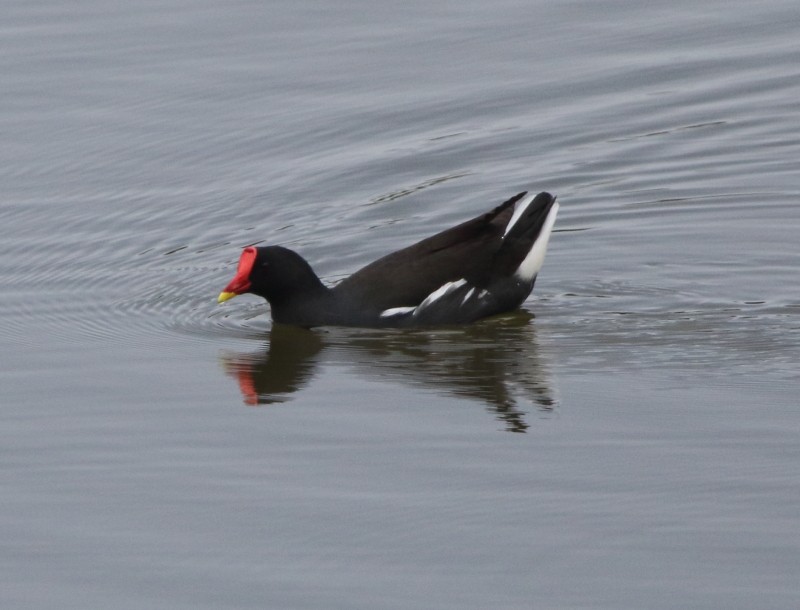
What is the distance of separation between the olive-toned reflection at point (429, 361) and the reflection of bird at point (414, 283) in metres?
0.09

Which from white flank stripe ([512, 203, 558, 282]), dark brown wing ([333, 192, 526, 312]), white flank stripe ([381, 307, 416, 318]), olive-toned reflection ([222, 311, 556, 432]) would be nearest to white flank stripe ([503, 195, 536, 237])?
dark brown wing ([333, 192, 526, 312])

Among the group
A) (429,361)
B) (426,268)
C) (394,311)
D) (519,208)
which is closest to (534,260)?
(519,208)

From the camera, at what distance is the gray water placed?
5285mm

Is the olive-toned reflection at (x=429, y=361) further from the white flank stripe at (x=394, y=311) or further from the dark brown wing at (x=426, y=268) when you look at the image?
the dark brown wing at (x=426, y=268)

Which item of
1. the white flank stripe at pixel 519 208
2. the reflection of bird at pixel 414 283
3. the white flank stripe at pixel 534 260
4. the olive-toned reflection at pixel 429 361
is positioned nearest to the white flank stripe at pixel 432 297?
the reflection of bird at pixel 414 283

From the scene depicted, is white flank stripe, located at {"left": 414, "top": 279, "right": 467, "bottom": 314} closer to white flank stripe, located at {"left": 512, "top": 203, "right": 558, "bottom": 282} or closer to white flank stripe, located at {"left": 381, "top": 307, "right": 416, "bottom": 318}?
white flank stripe, located at {"left": 381, "top": 307, "right": 416, "bottom": 318}

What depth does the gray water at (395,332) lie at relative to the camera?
5.29 metres

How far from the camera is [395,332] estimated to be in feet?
27.8

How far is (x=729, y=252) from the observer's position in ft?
30.3

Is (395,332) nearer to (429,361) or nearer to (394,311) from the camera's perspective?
(394,311)

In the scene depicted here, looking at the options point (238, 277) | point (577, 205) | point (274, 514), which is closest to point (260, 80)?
point (577, 205)

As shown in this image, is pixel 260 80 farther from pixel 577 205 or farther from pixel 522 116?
pixel 577 205

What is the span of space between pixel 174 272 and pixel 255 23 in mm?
5200

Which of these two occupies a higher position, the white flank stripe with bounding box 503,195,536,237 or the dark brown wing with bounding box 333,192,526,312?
the white flank stripe with bounding box 503,195,536,237
